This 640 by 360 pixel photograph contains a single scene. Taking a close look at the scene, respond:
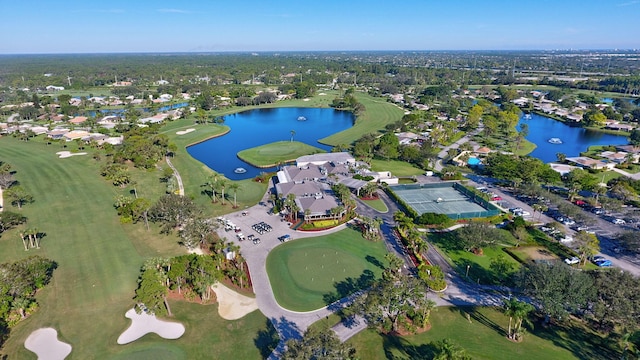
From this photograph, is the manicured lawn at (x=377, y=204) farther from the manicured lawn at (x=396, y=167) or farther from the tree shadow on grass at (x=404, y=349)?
the tree shadow on grass at (x=404, y=349)

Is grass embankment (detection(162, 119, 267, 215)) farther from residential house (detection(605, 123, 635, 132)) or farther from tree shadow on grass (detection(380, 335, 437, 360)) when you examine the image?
residential house (detection(605, 123, 635, 132))

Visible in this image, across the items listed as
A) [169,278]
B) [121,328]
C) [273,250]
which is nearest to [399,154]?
[273,250]

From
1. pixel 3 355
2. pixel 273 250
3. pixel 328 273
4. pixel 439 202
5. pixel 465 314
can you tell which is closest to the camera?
pixel 3 355

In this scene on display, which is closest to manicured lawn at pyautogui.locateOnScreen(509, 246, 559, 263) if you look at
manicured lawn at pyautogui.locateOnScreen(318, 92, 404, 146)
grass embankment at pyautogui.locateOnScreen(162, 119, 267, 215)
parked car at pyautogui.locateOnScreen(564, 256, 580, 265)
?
parked car at pyautogui.locateOnScreen(564, 256, 580, 265)

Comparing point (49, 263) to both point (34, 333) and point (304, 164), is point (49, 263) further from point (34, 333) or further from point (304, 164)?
point (304, 164)

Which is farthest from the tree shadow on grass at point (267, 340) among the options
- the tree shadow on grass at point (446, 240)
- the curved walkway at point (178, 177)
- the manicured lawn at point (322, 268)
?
the curved walkway at point (178, 177)

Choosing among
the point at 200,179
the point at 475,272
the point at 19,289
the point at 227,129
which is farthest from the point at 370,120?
the point at 19,289

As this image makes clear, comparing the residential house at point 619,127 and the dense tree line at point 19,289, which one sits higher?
the residential house at point 619,127
